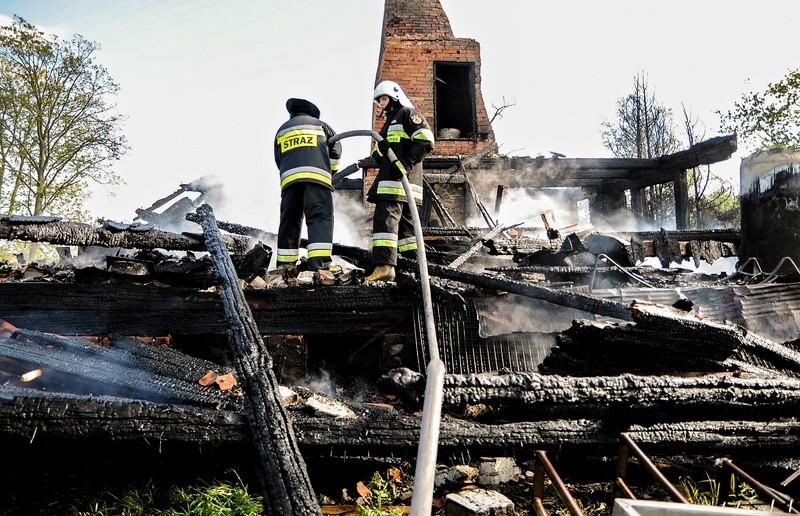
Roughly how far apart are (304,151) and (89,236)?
226 centimetres

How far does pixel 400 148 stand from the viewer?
17.2 feet

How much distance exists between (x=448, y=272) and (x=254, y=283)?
1.62 m

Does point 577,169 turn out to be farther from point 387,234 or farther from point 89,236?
point 89,236

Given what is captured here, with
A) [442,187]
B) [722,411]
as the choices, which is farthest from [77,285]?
[442,187]

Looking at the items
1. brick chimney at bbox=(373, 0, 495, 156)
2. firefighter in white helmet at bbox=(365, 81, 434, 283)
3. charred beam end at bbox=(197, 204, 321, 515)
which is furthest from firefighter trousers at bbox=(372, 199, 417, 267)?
brick chimney at bbox=(373, 0, 495, 156)

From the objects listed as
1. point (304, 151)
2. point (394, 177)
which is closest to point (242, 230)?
point (304, 151)

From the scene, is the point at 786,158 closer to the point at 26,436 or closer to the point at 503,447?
the point at 503,447

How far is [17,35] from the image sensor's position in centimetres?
1741

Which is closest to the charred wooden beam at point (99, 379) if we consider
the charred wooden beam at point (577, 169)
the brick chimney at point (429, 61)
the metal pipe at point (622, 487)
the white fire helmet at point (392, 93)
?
the metal pipe at point (622, 487)

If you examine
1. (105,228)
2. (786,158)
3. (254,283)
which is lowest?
(254,283)

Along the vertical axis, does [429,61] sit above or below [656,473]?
above

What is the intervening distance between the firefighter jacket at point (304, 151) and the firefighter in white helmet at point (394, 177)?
1.88 ft

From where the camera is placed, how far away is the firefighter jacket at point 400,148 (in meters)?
5.00

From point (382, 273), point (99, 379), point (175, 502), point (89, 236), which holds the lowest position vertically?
point (175, 502)
